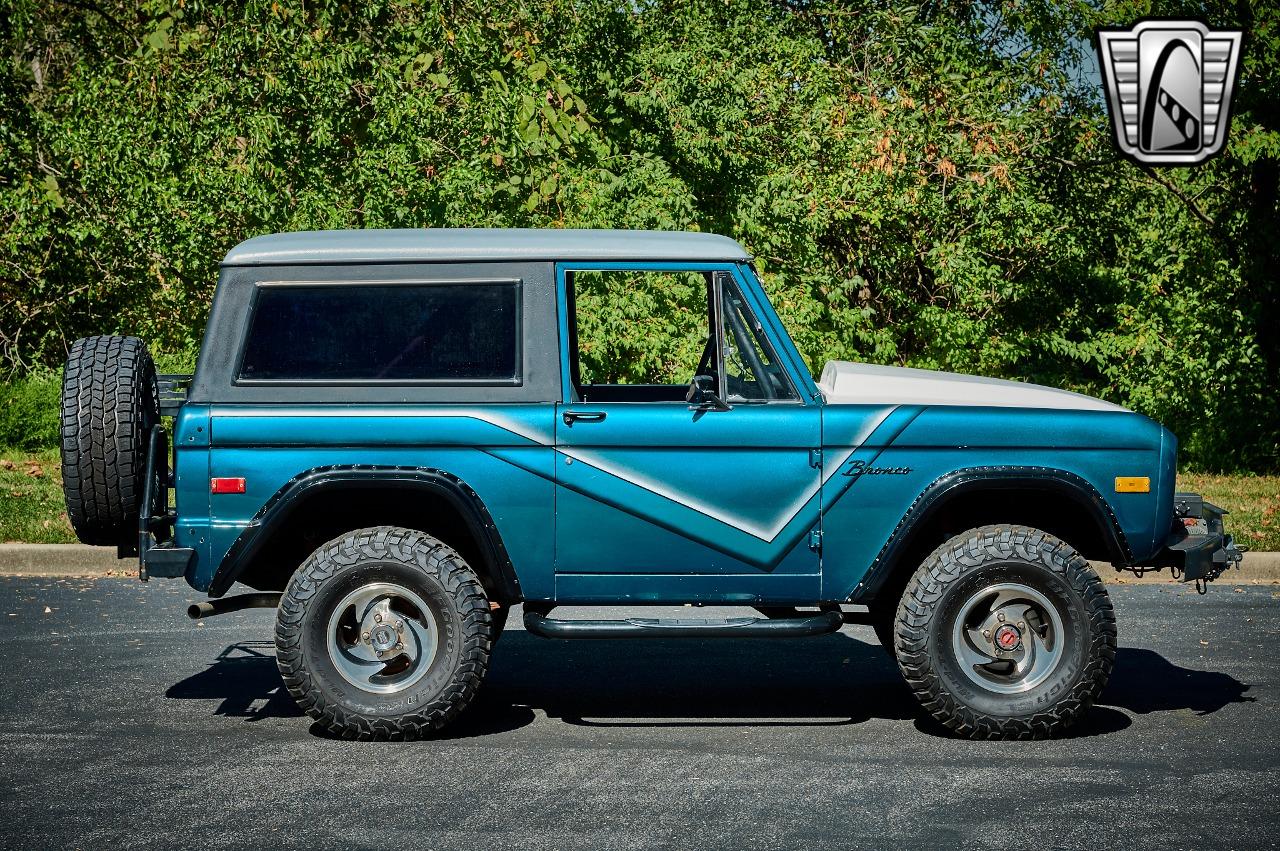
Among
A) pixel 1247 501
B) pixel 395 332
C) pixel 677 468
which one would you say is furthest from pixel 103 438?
pixel 1247 501

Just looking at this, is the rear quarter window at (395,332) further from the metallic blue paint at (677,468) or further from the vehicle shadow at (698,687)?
the vehicle shadow at (698,687)

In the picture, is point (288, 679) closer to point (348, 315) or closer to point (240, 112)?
point (348, 315)

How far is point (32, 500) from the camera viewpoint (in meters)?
12.6

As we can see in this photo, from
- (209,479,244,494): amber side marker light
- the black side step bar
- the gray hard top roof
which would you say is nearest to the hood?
the gray hard top roof

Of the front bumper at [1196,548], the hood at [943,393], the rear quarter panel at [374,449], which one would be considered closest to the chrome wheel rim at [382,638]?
the rear quarter panel at [374,449]

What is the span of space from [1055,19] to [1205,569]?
13.9 meters

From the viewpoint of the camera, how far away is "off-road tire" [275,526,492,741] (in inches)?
239

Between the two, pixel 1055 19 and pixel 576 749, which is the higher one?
pixel 1055 19

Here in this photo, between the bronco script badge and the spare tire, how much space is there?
42.5 ft

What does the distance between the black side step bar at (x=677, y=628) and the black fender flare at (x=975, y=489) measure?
279 mm

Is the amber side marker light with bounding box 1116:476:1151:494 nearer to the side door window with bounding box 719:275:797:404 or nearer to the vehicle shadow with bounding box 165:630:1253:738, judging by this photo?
the vehicle shadow with bounding box 165:630:1253:738

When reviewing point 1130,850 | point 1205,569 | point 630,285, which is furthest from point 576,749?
point 630,285

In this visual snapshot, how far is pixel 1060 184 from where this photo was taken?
18125 mm

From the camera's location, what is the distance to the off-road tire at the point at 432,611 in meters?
6.06
